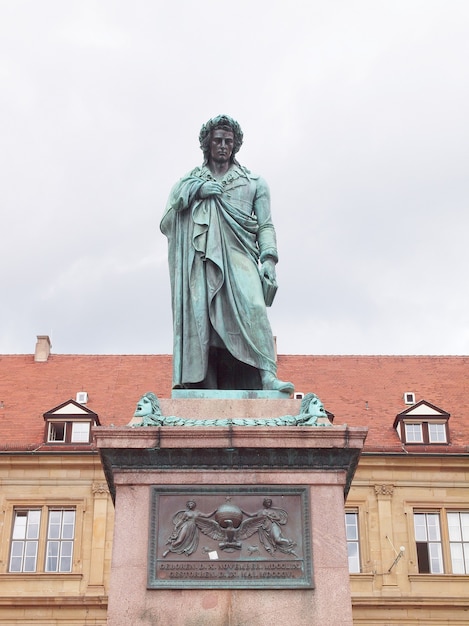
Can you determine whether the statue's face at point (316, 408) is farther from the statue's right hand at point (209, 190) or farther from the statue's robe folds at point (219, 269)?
the statue's right hand at point (209, 190)

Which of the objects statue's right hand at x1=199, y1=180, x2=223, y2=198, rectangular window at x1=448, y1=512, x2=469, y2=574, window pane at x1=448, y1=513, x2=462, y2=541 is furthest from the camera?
window pane at x1=448, y1=513, x2=462, y2=541

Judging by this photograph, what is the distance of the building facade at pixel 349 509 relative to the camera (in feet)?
108

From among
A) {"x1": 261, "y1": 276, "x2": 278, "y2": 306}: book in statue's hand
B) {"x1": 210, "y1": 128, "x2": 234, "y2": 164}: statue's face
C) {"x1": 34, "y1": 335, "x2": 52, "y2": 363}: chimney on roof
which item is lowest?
{"x1": 261, "y1": 276, "x2": 278, "y2": 306}: book in statue's hand

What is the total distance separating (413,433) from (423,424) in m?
0.48

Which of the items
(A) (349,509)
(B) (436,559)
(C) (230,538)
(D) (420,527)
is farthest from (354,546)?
(C) (230,538)

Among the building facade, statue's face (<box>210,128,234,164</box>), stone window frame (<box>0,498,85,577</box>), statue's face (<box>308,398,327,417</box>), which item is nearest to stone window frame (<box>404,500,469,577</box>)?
the building facade

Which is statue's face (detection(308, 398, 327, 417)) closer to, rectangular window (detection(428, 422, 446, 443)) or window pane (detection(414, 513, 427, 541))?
window pane (detection(414, 513, 427, 541))

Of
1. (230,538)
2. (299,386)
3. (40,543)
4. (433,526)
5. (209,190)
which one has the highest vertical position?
(299,386)

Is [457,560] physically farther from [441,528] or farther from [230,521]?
[230,521]

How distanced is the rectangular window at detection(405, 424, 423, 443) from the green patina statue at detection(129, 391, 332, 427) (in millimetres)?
27036

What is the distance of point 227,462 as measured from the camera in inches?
324

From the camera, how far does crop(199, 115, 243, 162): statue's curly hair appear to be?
10391mm

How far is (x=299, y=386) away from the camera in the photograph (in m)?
37.4

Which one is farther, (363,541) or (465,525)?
(465,525)
